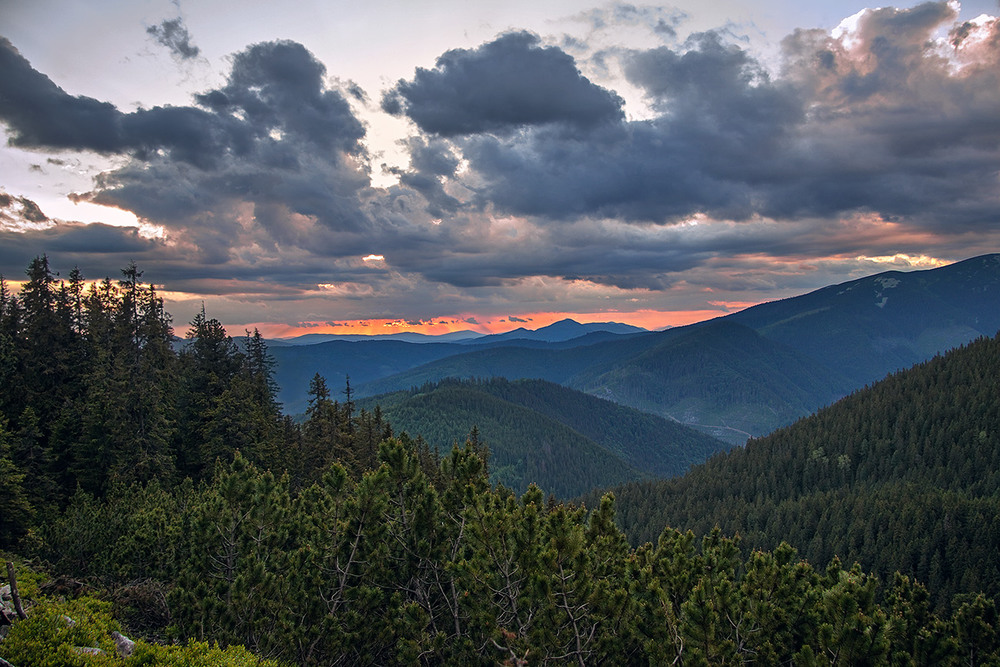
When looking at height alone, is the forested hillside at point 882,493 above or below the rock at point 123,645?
below

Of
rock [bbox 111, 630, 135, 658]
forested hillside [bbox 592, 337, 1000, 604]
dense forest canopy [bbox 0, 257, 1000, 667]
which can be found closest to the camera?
rock [bbox 111, 630, 135, 658]

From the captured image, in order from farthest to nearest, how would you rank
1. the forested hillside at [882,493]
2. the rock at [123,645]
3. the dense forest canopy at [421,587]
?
Result: the forested hillside at [882,493]
the dense forest canopy at [421,587]
the rock at [123,645]

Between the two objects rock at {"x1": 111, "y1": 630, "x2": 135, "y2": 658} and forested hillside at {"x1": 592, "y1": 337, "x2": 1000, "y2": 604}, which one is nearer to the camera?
rock at {"x1": 111, "y1": 630, "x2": 135, "y2": 658}

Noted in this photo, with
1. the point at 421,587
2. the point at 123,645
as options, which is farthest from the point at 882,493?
the point at 123,645

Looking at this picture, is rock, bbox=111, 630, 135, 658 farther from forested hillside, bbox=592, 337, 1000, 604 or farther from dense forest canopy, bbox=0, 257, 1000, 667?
forested hillside, bbox=592, 337, 1000, 604

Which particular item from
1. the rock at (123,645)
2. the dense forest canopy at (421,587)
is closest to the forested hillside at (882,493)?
the dense forest canopy at (421,587)

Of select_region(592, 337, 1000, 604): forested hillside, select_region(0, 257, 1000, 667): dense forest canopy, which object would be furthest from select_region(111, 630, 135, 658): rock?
select_region(592, 337, 1000, 604): forested hillside

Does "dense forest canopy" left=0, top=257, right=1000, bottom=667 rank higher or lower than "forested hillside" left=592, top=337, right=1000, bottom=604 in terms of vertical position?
higher

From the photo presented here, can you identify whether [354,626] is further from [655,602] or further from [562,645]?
[655,602]

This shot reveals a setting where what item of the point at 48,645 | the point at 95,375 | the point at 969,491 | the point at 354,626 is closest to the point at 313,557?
the point at 354,626

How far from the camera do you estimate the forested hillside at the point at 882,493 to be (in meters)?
111

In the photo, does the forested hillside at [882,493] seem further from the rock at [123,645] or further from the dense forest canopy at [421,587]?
the rock at [123,645]

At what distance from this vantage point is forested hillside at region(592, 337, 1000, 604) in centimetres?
11094

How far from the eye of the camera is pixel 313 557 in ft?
60.6
